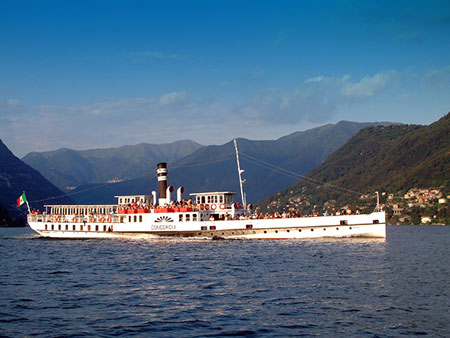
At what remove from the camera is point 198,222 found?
209 ft

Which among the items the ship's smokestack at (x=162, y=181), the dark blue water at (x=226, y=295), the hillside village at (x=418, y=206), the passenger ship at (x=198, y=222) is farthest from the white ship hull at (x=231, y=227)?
the hillside village at (x=418, y=206)

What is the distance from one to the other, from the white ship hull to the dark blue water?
11791 millimetres

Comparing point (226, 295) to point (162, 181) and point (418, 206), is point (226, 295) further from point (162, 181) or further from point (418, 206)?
point (418, 206)

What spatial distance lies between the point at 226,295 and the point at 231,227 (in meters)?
35.7

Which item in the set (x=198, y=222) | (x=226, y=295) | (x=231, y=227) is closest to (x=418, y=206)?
(x=231, y=227)

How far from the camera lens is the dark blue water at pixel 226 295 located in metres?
20.3

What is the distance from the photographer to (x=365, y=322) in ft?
68.8

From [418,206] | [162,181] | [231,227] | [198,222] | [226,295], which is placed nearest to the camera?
[226,295]

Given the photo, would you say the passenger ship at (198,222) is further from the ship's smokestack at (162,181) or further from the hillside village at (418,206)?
the hillside village at (418,206)

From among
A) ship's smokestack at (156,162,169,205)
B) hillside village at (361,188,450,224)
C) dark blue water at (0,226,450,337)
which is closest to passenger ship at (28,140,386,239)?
ship's smokestack at (156,162,169,205)

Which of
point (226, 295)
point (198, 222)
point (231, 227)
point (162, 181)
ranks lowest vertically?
point (226, 295)

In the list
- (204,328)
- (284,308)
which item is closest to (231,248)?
(284,308)

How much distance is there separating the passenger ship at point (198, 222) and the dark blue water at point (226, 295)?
1208 centimetres

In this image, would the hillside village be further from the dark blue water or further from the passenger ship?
the dark blue water
